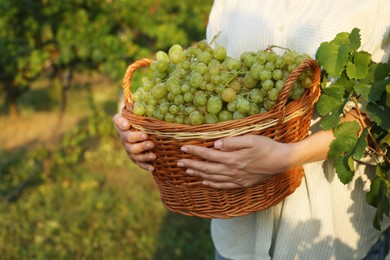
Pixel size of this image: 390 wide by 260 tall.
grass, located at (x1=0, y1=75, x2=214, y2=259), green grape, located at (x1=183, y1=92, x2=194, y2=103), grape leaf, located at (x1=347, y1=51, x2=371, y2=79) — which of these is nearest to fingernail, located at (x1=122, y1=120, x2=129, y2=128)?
green grape, located at (x1=183, y1=92, x2=194, y2=103)

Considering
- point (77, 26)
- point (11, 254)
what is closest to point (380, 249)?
point (11, 254)

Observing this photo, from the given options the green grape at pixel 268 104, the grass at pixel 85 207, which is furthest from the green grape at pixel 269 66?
the grass at pixel 85 207

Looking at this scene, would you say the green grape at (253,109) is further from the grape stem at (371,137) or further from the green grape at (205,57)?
the grape stem at (371,137)

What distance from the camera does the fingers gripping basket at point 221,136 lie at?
1583 millimetres

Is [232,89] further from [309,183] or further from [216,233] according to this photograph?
[216,233]

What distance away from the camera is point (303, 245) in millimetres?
1929

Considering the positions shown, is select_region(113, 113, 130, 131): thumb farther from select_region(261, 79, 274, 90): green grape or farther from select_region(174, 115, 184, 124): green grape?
select_region(261, 79, 274, 90): green grape

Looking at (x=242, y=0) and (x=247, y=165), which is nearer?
(x=247, y=165)

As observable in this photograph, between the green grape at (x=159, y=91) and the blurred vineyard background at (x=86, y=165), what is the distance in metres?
2.47

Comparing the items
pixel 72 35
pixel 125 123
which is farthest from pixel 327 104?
pixel 72 35

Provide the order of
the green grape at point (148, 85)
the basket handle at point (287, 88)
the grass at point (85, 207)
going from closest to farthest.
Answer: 1. the basket handle at point (287, 88)
2. the green grape at point (148, 85)
3. the grass at point (85, 207)

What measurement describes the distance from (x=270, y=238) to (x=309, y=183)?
0.86ft

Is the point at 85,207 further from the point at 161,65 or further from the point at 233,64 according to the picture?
the point at 233,64

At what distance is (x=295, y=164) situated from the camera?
170 cm
